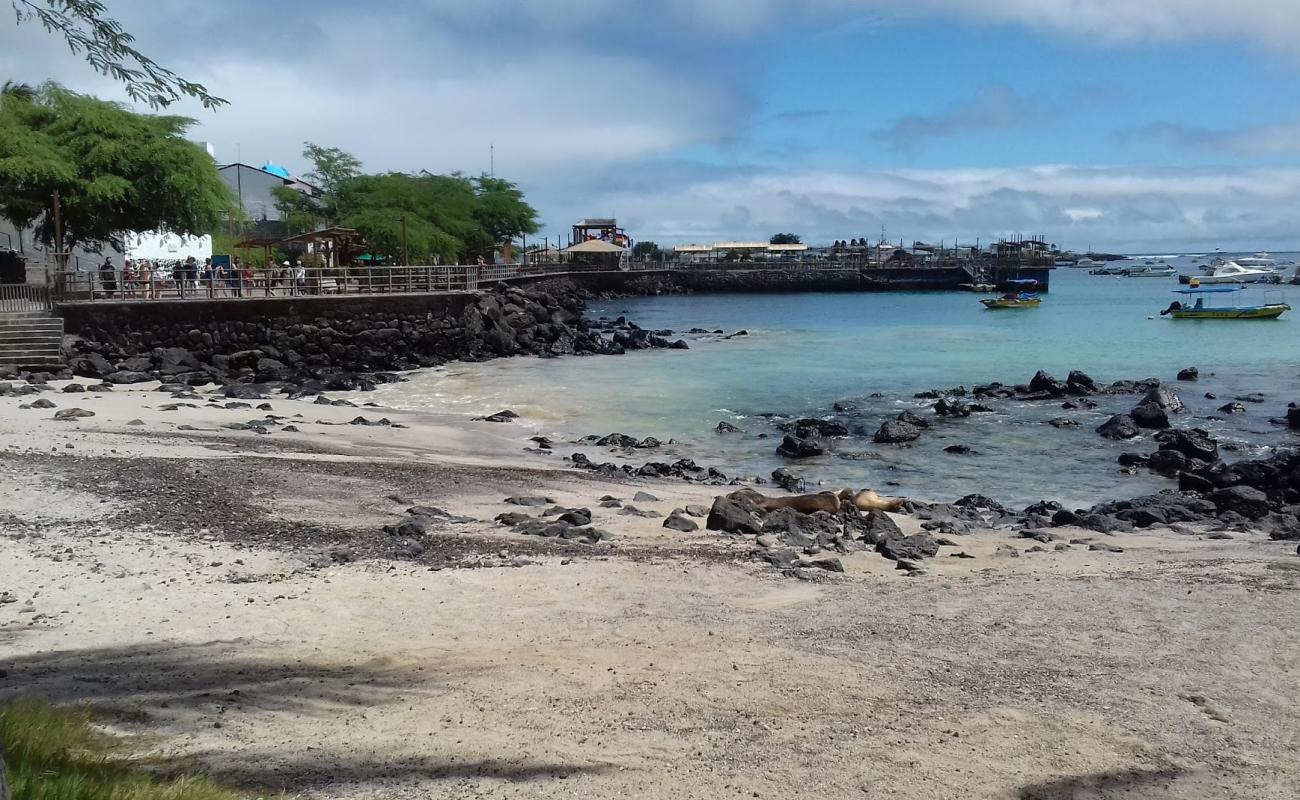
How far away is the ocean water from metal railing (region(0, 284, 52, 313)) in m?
9.97

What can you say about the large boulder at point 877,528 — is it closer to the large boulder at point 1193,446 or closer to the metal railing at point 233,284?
the large boulder at point 1193,446

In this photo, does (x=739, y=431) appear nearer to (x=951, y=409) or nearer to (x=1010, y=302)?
(x=951, y=409)

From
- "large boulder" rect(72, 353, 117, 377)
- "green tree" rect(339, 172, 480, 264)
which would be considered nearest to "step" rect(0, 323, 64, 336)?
"large boulder" rect(72, 353, 117, 377)

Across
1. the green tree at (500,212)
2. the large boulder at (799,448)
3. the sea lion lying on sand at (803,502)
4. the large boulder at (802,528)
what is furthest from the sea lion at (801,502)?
the green tree at (500,212)

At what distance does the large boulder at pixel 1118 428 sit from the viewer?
23703 mm

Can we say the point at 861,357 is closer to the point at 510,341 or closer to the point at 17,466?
the point at 510,341

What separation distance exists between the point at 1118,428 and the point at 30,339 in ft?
88.1

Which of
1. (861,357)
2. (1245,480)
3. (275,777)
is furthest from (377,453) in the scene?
(861,357)

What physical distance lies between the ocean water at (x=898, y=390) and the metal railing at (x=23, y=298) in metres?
9.97

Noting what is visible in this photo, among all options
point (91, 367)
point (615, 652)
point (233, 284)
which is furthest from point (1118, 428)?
point (233, 284)

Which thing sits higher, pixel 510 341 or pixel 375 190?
pixel 375 190

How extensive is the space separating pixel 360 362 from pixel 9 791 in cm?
3131

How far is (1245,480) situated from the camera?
57.2 ft

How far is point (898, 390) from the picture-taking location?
33.6 m
